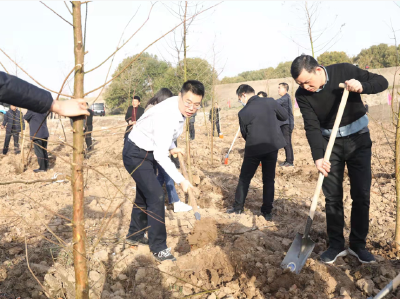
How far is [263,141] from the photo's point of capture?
15.6 ft

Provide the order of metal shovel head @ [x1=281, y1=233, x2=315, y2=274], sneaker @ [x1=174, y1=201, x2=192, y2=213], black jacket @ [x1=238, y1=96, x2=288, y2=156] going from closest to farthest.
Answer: metal shovel head @ [x1=281, y1=233, x2=315, y2=274] < black jacket @ [x1=238, y1=96, x2=288, y2=156] < sneaker @ [x1=174, y1=201, x2=192, y2=213]

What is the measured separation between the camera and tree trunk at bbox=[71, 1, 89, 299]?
177 centimetres

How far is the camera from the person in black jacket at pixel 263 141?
4.76m

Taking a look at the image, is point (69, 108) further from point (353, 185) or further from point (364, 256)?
point (364, 256)

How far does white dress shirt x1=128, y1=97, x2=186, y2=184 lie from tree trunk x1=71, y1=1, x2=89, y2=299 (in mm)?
1169

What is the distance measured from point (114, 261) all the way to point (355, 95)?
8.99 feet

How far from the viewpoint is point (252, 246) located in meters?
3.58

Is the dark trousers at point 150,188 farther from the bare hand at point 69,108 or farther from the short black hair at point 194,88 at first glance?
the bare hand at point 69,108

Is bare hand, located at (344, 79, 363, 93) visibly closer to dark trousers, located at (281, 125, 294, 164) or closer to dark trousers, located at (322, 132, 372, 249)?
dark trousers, located at (322, 132, 372, 249)

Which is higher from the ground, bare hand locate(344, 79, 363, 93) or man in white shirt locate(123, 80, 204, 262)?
bare hand locate(344, 79, 363, 93)

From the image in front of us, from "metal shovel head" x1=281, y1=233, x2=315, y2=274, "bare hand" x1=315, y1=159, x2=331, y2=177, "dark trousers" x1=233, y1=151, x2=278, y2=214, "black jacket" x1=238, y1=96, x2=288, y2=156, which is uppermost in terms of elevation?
"black jacket" x1=238, y1=96, x2=288, y2=156

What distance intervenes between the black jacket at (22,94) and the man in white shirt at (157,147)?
1363mm

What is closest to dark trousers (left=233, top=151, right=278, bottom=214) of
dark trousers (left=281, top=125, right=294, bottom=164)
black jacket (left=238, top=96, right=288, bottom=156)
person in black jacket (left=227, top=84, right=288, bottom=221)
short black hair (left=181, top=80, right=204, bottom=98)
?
person in black jacket (left=227, top=84, right=288, bottom=221)

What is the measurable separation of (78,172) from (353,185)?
247 cm
